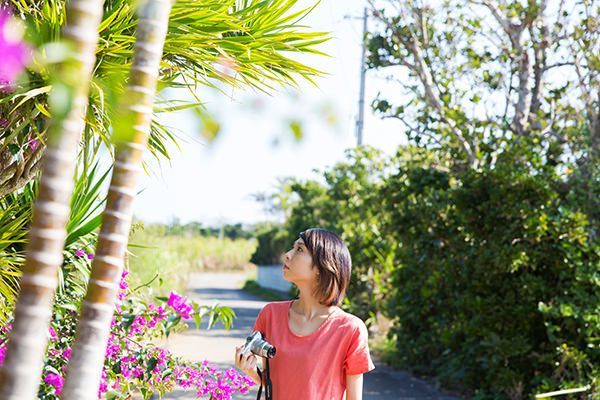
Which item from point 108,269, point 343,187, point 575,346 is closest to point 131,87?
point 108,269

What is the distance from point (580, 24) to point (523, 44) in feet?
2.54

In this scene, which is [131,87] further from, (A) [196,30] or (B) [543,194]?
(B) [543,194]

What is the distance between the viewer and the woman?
3.10 m

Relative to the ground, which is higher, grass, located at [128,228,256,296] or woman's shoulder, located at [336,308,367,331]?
grass, located at [128,228,256,296]

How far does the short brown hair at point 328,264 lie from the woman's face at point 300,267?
0.8 inches

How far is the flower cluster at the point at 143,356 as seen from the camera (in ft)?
14.8

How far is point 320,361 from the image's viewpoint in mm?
3113

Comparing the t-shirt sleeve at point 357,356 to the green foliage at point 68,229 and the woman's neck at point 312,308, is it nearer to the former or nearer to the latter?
the woman's neck at point 312,308

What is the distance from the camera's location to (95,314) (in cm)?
170

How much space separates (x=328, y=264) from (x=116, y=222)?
1591 mm

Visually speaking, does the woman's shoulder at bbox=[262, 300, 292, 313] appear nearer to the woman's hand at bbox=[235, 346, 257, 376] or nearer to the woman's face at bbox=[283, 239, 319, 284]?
the woman's face at bbox=[283, 239, 319, 284]

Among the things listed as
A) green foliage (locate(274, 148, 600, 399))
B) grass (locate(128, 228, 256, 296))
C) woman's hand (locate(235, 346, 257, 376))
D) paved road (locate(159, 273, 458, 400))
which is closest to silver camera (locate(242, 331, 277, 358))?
woman's hand (locate(235, 346, 257, 376))

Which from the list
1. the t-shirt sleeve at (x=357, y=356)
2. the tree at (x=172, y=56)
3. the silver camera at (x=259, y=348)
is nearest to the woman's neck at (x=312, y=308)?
the t-shirt sleeve at (x=357, y=356)

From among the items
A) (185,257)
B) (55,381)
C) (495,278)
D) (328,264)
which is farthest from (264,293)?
(328,264)
